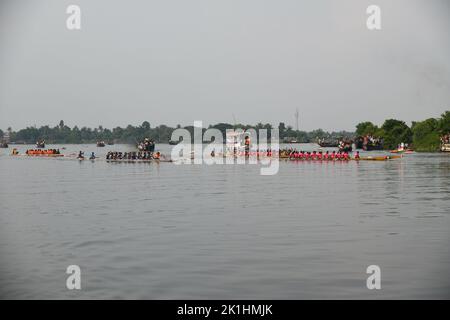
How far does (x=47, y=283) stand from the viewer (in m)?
20.8

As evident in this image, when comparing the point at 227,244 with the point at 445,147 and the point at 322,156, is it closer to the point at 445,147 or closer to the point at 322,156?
the point at 322,156

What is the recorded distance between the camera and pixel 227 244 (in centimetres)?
2733

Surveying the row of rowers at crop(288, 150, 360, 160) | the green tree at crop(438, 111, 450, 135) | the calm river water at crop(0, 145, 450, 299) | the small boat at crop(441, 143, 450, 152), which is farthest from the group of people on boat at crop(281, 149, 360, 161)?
the green tree at crop(438, 111, 450, 135)

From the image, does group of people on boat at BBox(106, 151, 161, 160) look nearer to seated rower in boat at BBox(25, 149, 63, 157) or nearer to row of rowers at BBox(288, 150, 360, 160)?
row of rowers at BBox(288, 150, 360, 160)

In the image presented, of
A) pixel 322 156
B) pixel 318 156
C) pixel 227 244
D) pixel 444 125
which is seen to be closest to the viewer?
pixel 227 244

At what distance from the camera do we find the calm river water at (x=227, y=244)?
20.0 meters

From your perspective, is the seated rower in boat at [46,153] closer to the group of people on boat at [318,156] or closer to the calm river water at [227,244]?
the group of people on boat at [318,156]

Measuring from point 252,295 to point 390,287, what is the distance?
4735 mm

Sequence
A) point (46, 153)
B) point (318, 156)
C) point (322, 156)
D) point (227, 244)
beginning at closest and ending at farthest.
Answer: point (227, 244) → point (322, 156) → point (318, 156) → point (46, 153)

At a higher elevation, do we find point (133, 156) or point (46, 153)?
point (46, 153)

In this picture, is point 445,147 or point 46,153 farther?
point 445,147

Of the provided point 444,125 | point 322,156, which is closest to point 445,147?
point 444,125
